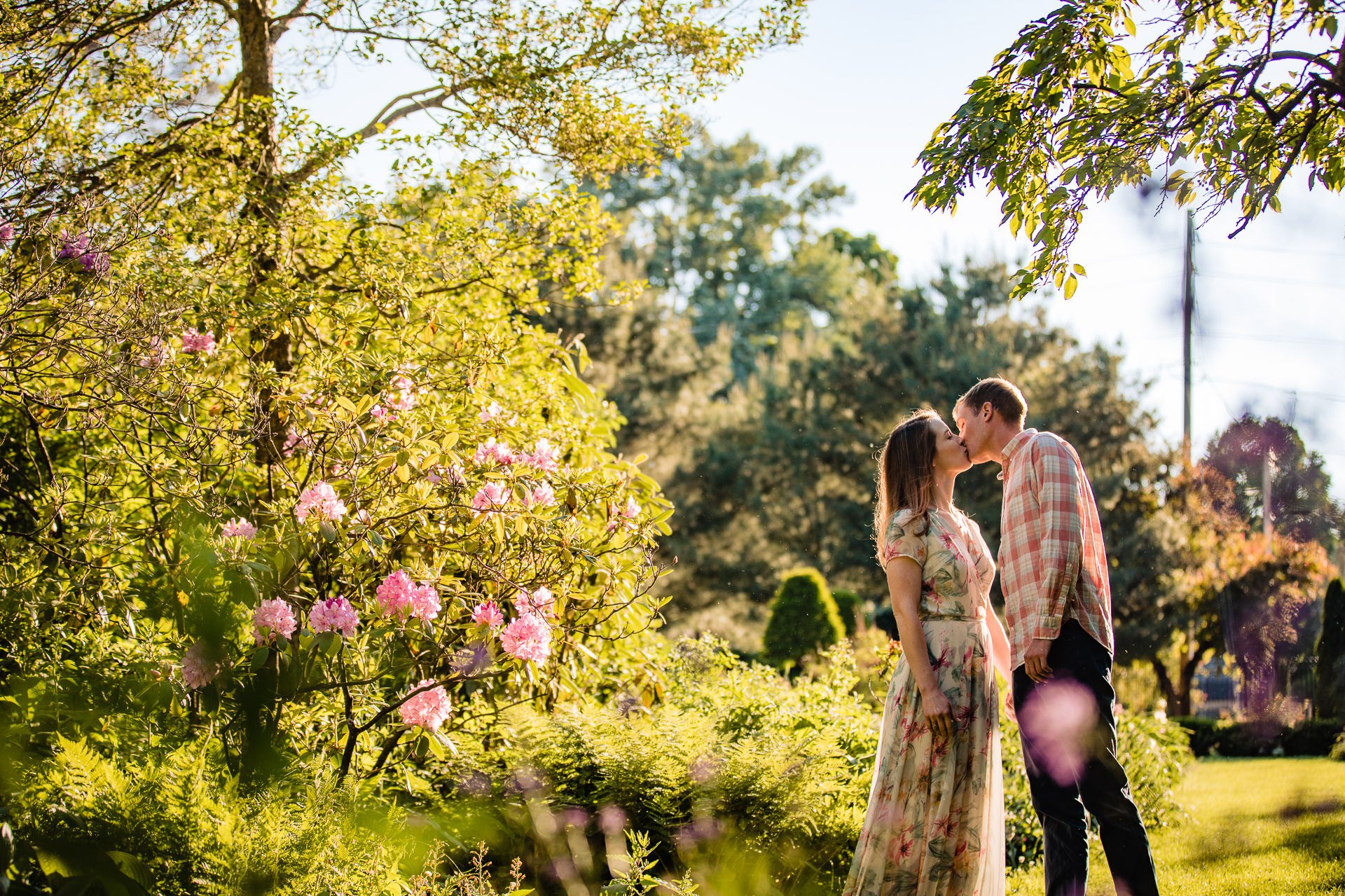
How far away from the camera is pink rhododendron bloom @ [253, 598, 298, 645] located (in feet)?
9.02

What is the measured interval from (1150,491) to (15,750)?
16108 mm

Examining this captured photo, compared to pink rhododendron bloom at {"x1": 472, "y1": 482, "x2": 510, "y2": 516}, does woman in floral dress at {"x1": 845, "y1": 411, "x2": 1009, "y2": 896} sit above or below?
below

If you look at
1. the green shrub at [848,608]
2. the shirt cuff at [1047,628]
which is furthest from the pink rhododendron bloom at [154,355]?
the green shrub at [848,608]

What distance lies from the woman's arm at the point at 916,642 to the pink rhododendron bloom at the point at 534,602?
1.09 metres

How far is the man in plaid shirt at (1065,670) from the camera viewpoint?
9.00ft

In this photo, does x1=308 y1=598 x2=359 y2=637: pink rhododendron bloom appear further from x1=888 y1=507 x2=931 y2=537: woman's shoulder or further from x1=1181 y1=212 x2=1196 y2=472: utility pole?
x1=1181 y1=212 x2=1196 y2=472: utility pole

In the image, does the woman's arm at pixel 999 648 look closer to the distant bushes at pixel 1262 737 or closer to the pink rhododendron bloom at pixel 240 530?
the pink rhododendron bloom at pixel 240 530

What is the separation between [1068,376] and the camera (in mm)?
16219

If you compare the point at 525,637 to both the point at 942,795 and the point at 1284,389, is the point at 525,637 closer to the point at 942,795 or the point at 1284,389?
the point at 942,795

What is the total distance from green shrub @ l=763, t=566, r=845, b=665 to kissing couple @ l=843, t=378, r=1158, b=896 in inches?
325

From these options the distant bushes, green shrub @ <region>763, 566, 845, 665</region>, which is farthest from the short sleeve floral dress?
the distant bushes

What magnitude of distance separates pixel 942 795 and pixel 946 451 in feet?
3.40

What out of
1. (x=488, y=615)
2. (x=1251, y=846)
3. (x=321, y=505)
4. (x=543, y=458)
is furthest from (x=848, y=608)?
(x=321, y=505)

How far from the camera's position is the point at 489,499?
320 cm
